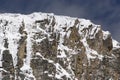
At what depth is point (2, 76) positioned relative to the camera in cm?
19175

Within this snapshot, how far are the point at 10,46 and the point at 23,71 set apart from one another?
861 centimetres

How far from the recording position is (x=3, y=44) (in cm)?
19912

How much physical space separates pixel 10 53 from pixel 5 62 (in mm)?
4178

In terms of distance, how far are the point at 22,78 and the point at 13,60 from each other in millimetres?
7047

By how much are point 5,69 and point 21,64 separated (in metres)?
7.22

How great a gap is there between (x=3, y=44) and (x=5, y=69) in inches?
351

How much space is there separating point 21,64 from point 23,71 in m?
3.33

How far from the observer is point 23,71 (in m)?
197

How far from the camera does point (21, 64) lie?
200m

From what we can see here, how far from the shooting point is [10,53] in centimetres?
19838

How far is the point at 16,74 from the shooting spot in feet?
640

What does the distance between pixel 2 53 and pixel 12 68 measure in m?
5.17

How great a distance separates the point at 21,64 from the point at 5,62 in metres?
6.10

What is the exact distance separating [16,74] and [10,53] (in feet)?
23.2
